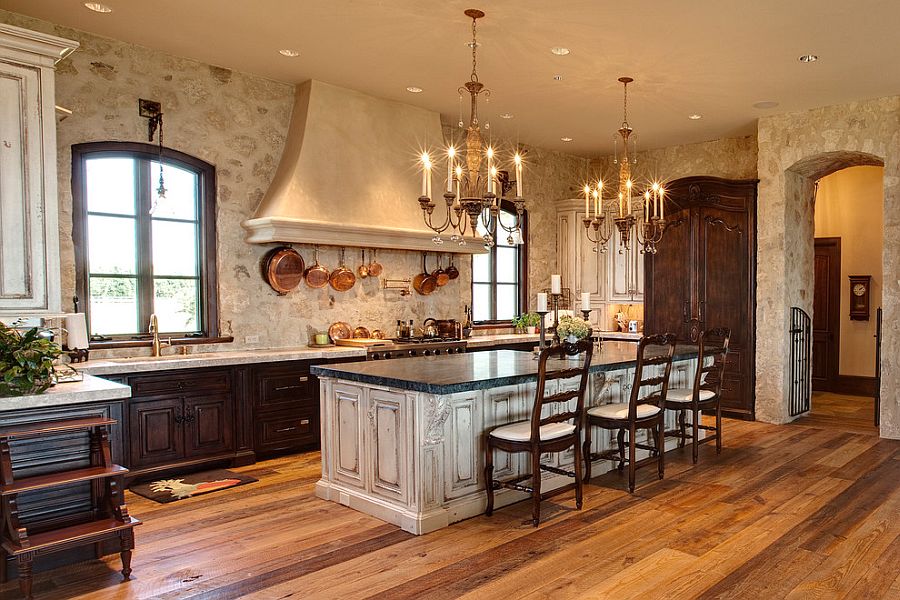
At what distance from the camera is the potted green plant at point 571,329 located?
5.23m

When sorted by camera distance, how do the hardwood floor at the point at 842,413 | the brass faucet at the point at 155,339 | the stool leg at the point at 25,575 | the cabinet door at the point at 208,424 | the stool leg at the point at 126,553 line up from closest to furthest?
the stool leg at the point at 25,575
the stool leg at the point at 126,553
the cabinet door at the point at 208,424
the brass faucet at the point at 155,339
the hardwood floor at the point at 842,413

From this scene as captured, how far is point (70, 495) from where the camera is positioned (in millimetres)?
3508

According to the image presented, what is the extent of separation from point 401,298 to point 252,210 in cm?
189

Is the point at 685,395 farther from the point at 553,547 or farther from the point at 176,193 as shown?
the point at 176,193

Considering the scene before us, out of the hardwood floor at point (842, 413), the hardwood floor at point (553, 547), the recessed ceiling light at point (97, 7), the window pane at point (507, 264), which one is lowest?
the hardwood floor at point (842, 413)

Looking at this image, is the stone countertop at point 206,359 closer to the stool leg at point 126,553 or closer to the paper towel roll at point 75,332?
the paper towel roll at point 75,332

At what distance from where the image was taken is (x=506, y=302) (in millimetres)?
8844

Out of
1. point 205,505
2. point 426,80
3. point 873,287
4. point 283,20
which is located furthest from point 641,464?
point 873,287

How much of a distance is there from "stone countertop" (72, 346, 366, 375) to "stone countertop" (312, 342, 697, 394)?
1.14m

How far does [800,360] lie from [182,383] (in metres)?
6.41

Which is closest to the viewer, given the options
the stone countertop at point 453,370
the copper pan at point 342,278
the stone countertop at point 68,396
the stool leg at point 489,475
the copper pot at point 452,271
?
the stone countertop at point 68,396

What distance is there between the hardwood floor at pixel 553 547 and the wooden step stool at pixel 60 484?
0.20 metres

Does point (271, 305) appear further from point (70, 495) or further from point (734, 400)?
point (734, 400)

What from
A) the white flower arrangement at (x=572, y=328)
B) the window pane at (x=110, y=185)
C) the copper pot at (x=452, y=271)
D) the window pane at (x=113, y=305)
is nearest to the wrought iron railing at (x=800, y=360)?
the white flower arrangement at (x=572, y=328)
